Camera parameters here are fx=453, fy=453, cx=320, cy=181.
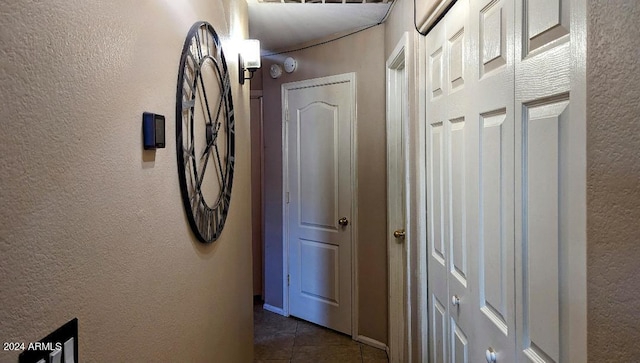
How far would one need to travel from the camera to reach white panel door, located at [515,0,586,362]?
32.1 inches

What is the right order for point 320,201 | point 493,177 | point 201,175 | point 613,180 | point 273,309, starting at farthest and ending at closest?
1. point 273,309
2. point 320,201
3. point 201,175
4. point 493,177
5. point 613,180

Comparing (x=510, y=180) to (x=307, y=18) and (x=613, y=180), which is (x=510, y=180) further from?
(x=307, y=18)

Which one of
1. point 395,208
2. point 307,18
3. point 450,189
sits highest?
point 307,18

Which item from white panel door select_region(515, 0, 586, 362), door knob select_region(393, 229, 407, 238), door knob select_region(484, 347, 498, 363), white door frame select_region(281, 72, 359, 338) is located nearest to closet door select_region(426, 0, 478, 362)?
door knob select_region(484, 347, 498, 363)

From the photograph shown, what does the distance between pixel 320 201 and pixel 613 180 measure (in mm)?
2952

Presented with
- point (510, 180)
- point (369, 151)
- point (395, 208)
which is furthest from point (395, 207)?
point (510, 180)

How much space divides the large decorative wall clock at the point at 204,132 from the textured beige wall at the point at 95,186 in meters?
0.05

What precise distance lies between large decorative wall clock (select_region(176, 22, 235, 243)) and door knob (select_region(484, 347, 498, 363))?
39.0 inches

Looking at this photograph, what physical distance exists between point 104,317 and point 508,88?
1.09 m

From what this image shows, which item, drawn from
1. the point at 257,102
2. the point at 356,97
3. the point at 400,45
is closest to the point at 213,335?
the point at 400,45

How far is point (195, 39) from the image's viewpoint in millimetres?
1509

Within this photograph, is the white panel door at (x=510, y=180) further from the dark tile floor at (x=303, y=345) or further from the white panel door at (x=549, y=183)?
the dark tile floor at (x=303, y=345)

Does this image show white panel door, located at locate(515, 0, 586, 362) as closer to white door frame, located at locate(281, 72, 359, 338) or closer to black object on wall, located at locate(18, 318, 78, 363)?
black object on wall, located at locate(18, 318, 78, 363)

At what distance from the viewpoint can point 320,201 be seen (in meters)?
3.63
